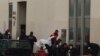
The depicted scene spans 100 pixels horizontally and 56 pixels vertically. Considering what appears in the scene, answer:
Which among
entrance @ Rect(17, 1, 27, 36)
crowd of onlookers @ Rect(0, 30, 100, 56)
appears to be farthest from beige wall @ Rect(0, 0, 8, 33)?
crowd of onlookers @ Rect(0, 30, 100, 56)

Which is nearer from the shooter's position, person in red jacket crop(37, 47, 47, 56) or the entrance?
person in red jacket crop(37, 47, 47, 56)

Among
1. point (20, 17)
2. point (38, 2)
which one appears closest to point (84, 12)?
point (38, 2)

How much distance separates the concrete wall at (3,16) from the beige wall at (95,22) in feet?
37.6

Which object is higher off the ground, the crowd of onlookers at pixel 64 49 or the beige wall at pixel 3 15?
the beige wall at pixel 3 15

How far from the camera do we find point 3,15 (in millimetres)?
38250

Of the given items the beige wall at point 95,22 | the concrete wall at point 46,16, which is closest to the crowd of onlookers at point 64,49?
the beige wall at point 95,22

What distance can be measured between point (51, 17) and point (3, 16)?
315 inches

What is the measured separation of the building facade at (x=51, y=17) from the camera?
90.8ft

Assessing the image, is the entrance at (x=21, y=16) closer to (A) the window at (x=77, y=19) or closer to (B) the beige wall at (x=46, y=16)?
(B) the beige wall at (x=46, y=16)

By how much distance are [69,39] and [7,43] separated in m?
5.36

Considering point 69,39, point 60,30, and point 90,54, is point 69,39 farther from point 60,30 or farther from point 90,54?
point 90,54

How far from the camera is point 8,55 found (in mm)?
24531

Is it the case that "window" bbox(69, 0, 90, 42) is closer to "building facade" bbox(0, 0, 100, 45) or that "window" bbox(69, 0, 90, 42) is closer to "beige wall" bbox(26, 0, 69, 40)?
"building facade" bbox(0, 0, 100, 45)

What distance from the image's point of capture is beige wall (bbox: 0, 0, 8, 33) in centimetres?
3772
